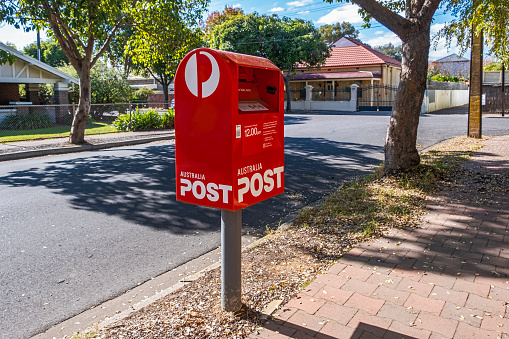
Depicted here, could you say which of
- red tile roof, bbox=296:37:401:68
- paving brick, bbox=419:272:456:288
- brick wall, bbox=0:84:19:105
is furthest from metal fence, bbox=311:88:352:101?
paving brick, bbox=419:272:456:288

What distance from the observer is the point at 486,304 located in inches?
140

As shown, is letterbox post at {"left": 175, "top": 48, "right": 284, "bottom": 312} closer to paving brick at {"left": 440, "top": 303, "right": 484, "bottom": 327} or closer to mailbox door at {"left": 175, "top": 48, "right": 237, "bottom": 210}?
mailbox door at {"left": 175, "top": 48, "right": 237, "bottom": 210}

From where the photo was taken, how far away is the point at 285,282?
3990 mm

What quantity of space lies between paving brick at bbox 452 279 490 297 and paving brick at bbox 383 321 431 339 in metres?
0.86

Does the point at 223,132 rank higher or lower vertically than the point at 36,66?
lower

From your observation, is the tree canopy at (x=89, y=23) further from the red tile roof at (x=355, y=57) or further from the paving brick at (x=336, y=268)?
the red tile roof at (x=355, y=57)

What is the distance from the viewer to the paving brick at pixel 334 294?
3.66m

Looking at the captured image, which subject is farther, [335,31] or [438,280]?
[335,31]

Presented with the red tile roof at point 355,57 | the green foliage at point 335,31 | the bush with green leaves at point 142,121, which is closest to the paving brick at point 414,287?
the bush with green leaves at point 142,121

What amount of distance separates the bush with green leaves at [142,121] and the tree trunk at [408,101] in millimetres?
14101

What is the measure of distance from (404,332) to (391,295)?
0.58m

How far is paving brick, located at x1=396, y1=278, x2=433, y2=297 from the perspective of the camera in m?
3.77

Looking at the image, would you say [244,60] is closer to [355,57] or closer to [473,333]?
[473,333]

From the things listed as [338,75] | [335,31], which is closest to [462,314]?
[338,75]
